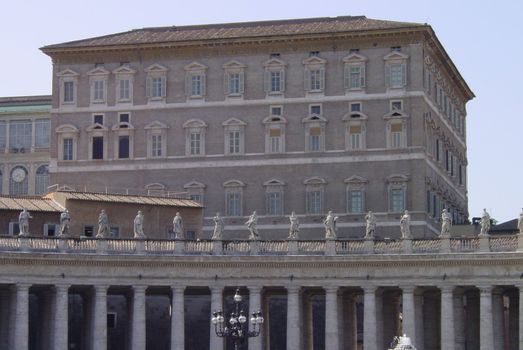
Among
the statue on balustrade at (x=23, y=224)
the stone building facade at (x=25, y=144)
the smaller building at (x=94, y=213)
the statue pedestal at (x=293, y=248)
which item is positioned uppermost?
the stone building facade at (x=25, y=144)

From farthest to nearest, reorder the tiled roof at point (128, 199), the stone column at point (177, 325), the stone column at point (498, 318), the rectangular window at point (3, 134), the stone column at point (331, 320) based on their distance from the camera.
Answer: the rectangular window at point (3, 134) → the tiled roof at point (128, 199) → the stone column at point (177, 325) → the stone column at point (331, 320) → the stone column at point (498, 318)

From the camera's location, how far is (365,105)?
12175cm

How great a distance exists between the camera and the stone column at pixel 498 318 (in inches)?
3745

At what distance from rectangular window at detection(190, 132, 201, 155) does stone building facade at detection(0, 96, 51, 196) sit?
1390 inches

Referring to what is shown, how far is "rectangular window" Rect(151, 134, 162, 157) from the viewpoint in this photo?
12519 cm

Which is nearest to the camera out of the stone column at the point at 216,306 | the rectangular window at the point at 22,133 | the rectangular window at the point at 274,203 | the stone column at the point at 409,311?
the stone column at the point at 409,311

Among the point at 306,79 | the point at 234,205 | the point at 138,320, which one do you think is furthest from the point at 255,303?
the point at 306,79

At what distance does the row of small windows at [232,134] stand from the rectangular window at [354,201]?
A: 374cm

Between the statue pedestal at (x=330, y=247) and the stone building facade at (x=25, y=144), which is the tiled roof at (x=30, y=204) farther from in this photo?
A: the stone building facade at (x=25, y=144)

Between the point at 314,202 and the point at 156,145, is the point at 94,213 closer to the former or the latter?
the point at 156,145

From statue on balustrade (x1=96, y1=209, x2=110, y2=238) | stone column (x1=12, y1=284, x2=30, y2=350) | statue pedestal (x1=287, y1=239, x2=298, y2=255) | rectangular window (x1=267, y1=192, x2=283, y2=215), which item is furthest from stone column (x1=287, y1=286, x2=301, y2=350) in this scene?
rectangular window (x1=267, y1=192, x2=283, y2=215)

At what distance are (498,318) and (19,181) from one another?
74556 millimetres

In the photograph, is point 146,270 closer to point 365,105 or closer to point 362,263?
point 362,263

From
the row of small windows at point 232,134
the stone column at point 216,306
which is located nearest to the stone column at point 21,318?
the stone column at point 216,306
